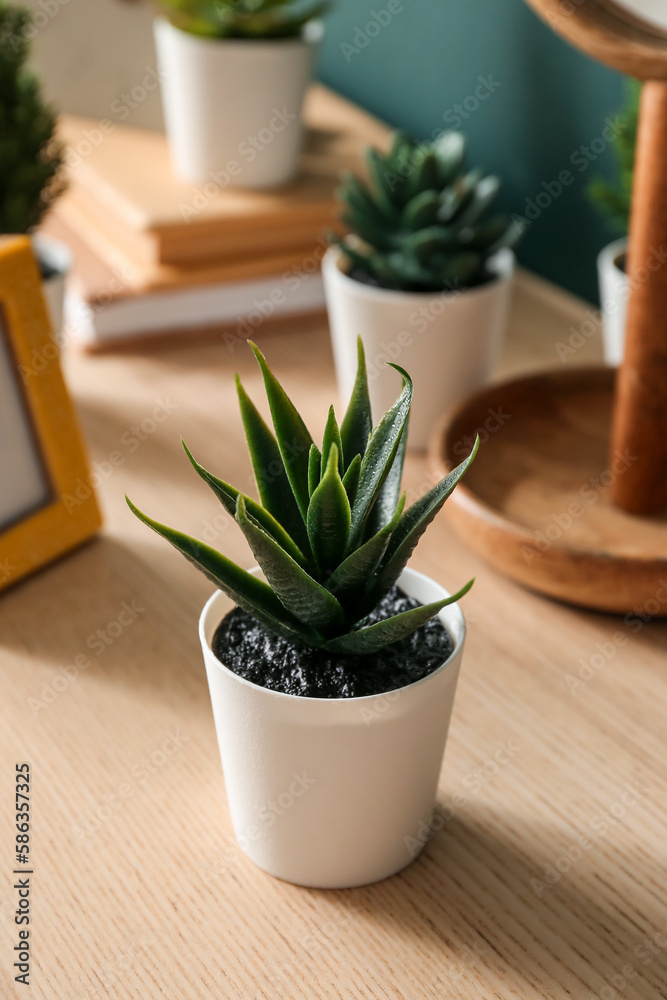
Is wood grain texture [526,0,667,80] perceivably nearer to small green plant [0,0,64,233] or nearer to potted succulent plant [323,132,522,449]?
potted succulent plant [323,132,522,449]

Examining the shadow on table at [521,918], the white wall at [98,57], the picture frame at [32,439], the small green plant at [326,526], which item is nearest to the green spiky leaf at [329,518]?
the small green plant at [326,526]

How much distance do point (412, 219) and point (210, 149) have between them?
0.29 m

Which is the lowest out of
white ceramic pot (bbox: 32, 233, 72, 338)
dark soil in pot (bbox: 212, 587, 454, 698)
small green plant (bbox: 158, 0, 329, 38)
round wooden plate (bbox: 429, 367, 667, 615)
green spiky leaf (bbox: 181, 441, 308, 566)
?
round wooden plate (bbox: 429, 367, 667, 615)

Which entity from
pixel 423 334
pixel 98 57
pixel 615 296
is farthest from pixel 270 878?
pixel 98 57

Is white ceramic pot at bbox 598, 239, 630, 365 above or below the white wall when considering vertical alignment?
below

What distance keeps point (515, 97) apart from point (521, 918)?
0.80 m

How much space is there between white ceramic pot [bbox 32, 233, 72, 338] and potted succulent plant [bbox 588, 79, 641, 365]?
0.42 m

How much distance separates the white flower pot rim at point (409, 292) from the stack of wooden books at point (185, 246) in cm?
17

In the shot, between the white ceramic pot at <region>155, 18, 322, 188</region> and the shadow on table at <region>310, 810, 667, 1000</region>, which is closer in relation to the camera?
the shadow on table at <region>310, 810, 667, 1000</region>

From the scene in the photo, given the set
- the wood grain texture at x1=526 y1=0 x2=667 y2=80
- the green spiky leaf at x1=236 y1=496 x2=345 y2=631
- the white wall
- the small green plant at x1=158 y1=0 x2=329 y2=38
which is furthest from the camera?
the white wall

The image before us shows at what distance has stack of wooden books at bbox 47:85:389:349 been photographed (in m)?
0.93

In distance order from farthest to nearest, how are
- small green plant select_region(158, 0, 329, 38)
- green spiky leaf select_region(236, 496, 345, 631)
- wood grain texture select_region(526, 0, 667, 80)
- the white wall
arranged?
the white wall, small green plant select_region(158, 0, 329, 38), wood grain texture select_region(526, 0, 667, 80), green spiky leaf select_region(236, 496, 345, 631)

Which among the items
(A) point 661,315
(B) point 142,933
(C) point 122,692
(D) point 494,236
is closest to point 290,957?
(B) point 142,933

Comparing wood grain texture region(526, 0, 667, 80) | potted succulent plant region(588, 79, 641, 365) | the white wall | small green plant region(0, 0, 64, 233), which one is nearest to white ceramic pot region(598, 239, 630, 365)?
potted succulent plant region(588, 79, 641, 365)
